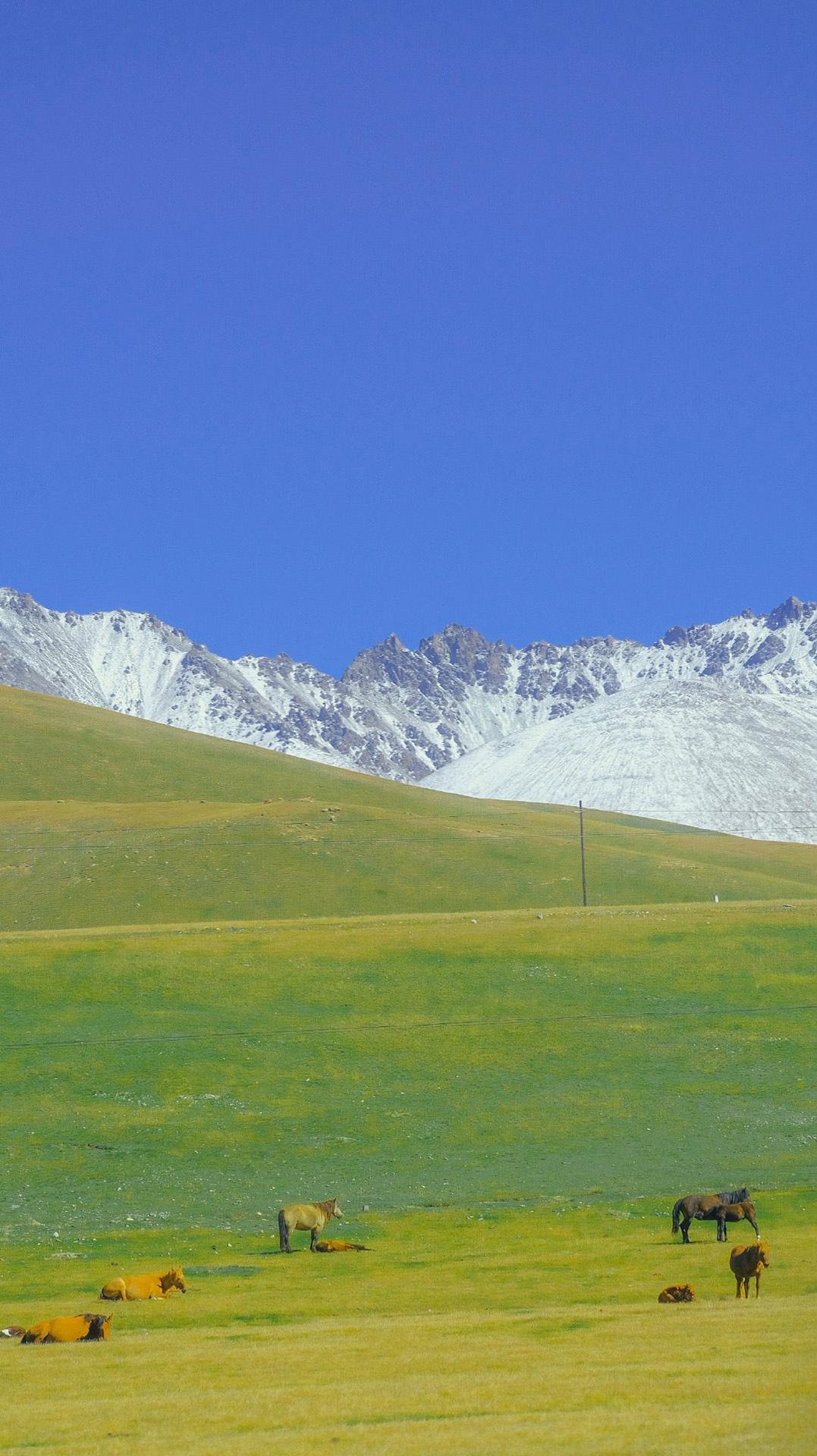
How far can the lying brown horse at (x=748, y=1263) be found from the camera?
3030 cm

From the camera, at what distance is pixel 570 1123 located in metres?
53.8

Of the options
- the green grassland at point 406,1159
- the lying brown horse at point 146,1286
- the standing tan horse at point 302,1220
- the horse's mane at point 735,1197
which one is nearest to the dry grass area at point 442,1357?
the green grassland at point 406,1159

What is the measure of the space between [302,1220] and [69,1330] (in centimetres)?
1135

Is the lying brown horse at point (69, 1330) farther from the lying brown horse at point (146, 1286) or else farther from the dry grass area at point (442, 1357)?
the lying brown horse at point (146, 1286)

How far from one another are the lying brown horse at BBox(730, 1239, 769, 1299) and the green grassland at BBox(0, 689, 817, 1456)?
0.68 metres

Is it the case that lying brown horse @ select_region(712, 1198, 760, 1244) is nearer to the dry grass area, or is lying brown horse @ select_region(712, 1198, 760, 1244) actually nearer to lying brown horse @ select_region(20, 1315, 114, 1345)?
the dry grass area

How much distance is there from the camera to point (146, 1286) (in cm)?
3306

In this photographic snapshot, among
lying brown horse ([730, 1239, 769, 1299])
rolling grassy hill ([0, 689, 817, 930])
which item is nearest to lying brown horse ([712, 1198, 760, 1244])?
lying brown horse ([730, 1239, 769, 1299])

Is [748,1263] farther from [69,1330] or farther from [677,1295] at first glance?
[69,1330]

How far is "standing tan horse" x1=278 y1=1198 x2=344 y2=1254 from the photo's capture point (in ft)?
127

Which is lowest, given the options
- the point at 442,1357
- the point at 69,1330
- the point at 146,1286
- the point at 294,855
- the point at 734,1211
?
the point at 442,1357

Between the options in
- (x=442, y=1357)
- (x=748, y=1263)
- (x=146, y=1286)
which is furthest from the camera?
(x=146, y=1286)

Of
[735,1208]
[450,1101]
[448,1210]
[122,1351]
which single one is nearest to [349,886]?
[450,1101]

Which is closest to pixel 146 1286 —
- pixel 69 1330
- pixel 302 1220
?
pixel 69 1330
